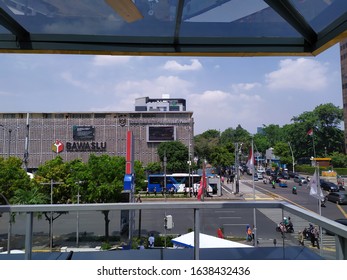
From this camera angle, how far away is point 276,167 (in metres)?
70.8

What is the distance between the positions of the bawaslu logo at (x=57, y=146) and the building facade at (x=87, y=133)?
2.81 ft

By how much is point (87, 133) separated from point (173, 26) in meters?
49.3

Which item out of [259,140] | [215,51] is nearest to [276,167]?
[259,140]

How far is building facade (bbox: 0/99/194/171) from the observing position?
168 feet

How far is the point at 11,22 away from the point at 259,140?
9785 cm

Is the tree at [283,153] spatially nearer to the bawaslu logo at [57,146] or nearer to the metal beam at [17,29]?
the bawaslu logo at [57,146]

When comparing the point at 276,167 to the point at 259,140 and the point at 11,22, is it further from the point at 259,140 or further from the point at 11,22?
the point at 11,22

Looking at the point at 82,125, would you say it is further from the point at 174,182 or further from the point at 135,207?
the point at 135,207

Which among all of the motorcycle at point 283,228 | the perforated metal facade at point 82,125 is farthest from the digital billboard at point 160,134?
the motorcycle at point 283,228

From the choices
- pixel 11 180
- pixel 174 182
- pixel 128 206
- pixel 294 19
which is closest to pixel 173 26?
pixel 294 19

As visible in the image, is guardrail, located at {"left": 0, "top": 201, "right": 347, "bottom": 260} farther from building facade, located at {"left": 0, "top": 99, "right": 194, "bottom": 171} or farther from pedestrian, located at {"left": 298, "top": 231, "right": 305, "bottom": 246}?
building facade, located at {"left": 0, "top": 99, "right": 194, "bottom": 171}

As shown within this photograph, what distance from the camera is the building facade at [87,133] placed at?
168 ft

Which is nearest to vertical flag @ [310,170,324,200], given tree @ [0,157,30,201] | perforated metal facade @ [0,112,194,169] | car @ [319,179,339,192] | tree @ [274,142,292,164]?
tree @ [0,157,30,201]

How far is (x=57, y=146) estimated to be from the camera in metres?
46.6
